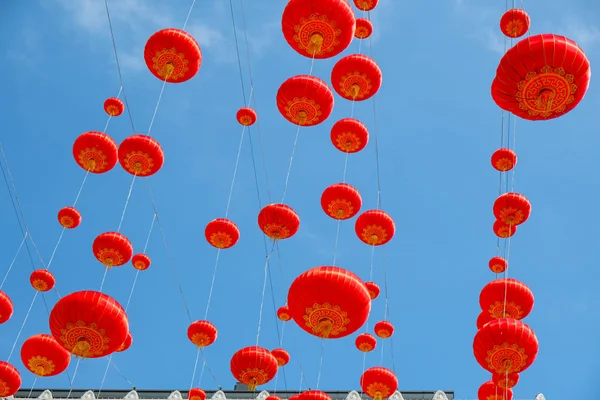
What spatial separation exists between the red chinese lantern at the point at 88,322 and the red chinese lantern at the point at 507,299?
648 centimetres

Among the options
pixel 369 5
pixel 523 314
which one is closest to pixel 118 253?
pixel 369 5

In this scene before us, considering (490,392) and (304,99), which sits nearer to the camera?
(304,99)

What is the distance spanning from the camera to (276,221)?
12.1m

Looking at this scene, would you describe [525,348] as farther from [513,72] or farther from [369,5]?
[369,5]

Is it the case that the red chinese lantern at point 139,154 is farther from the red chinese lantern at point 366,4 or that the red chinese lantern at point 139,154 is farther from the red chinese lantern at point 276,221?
the red chinese lantern at point 366,4

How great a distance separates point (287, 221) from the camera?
39.9ft

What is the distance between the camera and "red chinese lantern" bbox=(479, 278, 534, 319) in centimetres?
1047

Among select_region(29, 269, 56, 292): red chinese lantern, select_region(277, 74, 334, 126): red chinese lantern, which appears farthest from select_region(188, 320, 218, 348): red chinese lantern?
select_region(277, 74, 334, 126): red chinese lantern

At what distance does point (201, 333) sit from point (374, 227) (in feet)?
18.0

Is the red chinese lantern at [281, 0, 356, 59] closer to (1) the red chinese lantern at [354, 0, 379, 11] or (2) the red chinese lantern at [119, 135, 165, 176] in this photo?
(1) the red chinese lantern at [354, 0, 379, 11]

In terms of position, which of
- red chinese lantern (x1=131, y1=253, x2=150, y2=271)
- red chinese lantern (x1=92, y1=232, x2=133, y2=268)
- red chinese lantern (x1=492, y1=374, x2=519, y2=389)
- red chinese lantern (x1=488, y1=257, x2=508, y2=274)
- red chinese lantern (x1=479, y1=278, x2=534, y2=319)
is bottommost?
red chinese lantern (x1=492, y1=374, x2=519, y2=389)

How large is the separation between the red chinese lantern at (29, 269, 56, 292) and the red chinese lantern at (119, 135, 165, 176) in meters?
5.15

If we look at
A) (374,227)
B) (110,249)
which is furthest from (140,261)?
(374,227)

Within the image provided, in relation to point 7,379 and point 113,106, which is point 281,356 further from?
point 113,106
